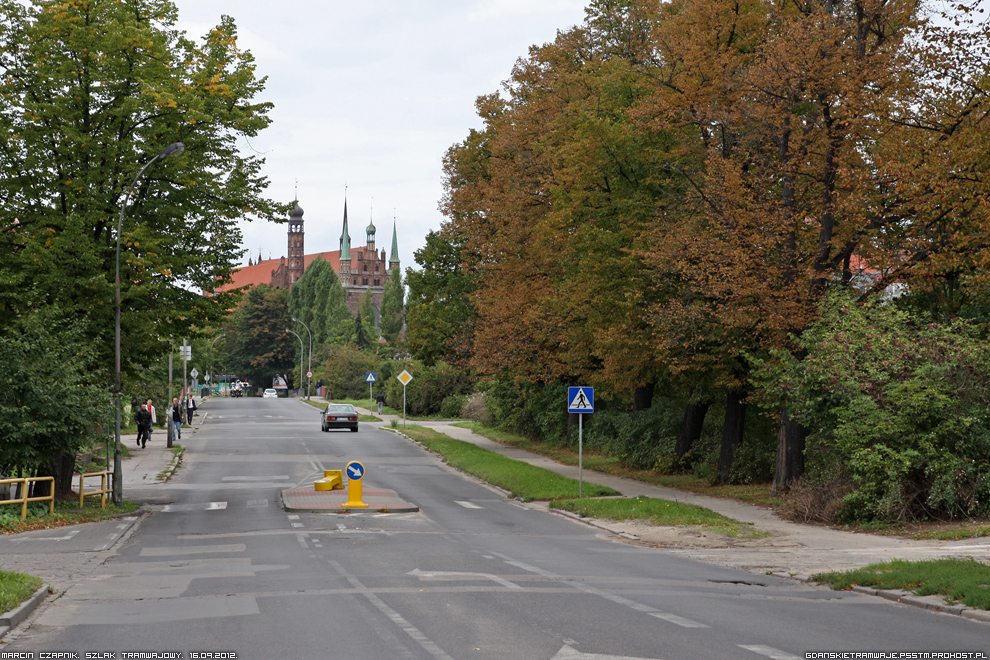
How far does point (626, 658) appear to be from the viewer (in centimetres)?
777

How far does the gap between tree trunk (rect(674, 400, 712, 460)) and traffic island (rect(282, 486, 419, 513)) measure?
30.6ft

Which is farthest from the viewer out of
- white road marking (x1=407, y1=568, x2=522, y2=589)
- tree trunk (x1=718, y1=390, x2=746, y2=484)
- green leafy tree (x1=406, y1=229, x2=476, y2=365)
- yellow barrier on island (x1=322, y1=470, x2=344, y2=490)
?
green leafy tree (x1=406, y1=229, x2=476, y2=365)

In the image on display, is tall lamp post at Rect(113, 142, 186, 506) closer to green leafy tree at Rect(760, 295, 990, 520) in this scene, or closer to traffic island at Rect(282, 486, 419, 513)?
traffic island at Rect(282, 486, 419, 513)

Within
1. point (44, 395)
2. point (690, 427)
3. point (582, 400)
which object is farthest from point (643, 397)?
point (44, 395)

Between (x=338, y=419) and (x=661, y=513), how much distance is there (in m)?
35.5

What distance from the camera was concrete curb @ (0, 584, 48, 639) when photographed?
9.33 m

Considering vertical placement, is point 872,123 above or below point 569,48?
below

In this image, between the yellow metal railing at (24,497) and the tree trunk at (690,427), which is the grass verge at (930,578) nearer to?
the yellow metal railing at (24,497)

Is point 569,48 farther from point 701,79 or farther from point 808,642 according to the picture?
point 808,642

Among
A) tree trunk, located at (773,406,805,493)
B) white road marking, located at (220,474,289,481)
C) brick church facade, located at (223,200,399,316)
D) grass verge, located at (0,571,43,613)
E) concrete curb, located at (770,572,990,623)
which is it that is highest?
brick church facade, located at (223,200,399,316)

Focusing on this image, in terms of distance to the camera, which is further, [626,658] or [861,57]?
[861,57]

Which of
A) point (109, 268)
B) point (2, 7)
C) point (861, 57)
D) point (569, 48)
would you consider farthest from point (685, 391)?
point (2, 7)

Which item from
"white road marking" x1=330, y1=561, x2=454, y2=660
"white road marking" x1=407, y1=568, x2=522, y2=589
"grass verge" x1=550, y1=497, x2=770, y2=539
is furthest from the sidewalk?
"white road marking" x1=330, y1=561, x2=454, y2=660

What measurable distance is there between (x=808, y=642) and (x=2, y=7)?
22.2 m
